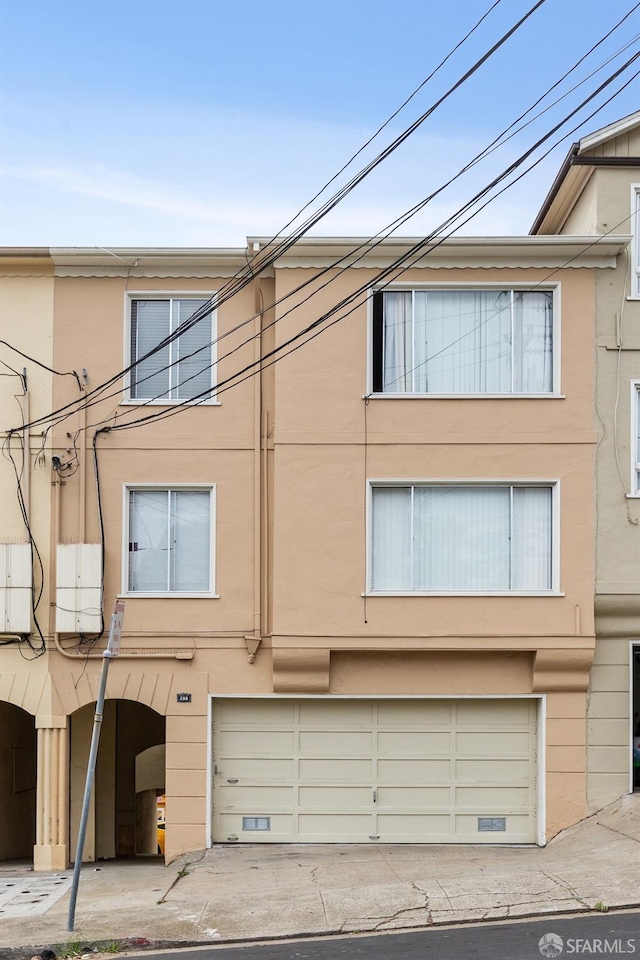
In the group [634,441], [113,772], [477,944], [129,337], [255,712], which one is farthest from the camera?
[113,772]

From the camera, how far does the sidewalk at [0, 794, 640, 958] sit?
10227 mm

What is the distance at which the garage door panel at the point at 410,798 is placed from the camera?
14.9 metres

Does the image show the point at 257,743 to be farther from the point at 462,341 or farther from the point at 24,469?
the point at 462,341

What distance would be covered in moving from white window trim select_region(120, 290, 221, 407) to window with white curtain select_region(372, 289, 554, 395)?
90.9 inches

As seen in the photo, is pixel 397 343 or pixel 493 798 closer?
pixel 493 798

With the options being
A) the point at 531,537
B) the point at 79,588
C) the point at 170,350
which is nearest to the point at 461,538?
the point at 531,537

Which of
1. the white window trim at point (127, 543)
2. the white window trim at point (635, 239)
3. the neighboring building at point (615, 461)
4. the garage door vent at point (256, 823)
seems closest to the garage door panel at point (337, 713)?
the garage door vent at point (256, 823)

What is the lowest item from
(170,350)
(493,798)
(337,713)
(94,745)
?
(493,798)

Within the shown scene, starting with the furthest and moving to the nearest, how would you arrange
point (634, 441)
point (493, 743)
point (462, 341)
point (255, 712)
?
point (462, 341) < point (255, 712) < point (493, 743) < point (634, 441)

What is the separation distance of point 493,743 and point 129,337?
7.74m

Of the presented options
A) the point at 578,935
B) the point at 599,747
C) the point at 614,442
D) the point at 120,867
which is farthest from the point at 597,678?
the point at 120,867

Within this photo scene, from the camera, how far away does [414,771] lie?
1500cm

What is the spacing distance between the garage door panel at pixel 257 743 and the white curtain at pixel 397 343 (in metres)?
5.08

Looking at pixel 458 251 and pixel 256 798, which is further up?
pixel 458 251
